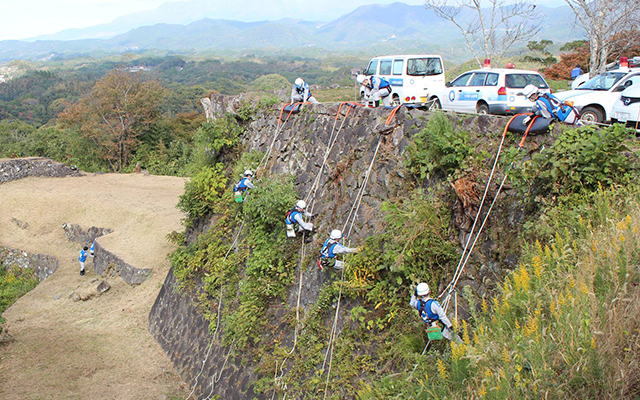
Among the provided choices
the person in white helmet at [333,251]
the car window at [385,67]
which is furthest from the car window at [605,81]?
the person in white helmet at [333,251]

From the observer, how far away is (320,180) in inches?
426

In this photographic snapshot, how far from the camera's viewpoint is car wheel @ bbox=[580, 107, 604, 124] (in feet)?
32.6

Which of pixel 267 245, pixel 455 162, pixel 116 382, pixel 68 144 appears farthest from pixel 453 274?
pixel 68 144

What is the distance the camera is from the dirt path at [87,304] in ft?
38.4

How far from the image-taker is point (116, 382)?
1176 centimetres

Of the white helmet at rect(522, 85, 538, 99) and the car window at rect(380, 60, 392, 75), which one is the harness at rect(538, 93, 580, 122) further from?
the car window at rect(380, 60, 392, 75)

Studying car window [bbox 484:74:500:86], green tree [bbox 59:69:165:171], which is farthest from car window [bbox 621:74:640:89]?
green tree [bbox 59:69:165:171]

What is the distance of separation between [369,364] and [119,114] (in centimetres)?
3217

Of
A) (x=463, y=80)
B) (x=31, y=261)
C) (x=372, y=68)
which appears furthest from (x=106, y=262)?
(x=463, y=80)

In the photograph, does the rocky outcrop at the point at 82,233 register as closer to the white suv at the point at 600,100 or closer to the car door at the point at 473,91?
the car door at the point at 473,91

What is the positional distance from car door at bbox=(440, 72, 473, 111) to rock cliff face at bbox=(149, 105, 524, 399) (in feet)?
12.6

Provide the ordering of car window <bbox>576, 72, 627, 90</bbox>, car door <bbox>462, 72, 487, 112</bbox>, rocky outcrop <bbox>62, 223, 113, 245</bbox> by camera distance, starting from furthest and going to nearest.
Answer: rocky outcrop <bbox>62, 223, 113, 245</bbox> < car door <bbox>462, 72, 487, 112</bbox> < car window <bbox>576, 72, 627, 90</bbox>

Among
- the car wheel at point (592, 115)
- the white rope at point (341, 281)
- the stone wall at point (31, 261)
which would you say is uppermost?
the car wheel at point (592, 115)

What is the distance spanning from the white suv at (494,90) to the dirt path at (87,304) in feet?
35.1
